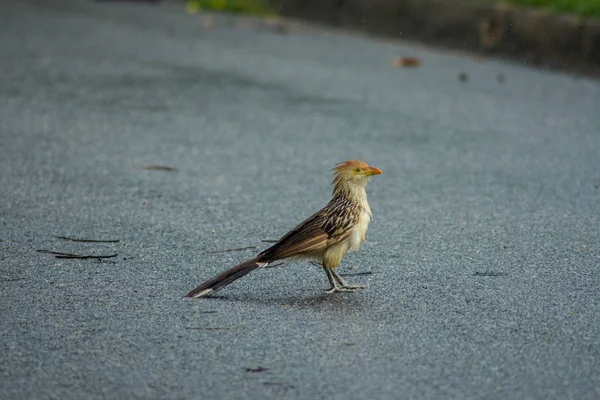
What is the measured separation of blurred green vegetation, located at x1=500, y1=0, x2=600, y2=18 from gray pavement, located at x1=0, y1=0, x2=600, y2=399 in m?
0.98

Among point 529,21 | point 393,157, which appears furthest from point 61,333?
point 529,21

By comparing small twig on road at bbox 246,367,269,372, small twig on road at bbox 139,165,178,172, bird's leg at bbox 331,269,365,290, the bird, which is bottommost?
small twig on road at bbox 139,165,178,172

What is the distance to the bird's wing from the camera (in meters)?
4.71

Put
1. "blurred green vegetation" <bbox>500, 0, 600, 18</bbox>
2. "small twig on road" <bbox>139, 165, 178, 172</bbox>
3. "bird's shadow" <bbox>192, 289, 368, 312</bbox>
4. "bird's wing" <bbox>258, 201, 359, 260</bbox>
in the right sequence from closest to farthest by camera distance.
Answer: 1. "bird's shadow" <bbox>192, 289, 368, 312</bbox>
2. "bird's wing" <bbox>258, 201, 359, 260</bbox>
3. "small twig on road" <bbox>139, 165, 178, 172</bbox>
4. "blurred green vegetation" <bbox>500, 0, 600, 18</bbox>

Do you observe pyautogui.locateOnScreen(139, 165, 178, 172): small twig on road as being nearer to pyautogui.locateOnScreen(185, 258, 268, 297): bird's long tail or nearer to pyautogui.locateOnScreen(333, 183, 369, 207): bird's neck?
pyautogui.locateOnScreen(333, 183, 369, 207): bird's neck

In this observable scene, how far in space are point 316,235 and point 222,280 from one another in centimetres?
52

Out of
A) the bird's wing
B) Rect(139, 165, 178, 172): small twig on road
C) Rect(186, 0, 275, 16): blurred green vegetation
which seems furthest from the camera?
Rect(186, 0, 275, 16): blurred green vegetation

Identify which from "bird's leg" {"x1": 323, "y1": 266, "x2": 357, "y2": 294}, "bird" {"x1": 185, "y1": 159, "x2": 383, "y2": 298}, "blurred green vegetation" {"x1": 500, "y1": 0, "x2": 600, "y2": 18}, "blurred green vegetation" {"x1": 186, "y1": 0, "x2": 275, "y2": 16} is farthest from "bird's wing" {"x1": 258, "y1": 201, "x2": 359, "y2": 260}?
"blurred green vegetation" {"x1": 186, "y1": 0, "x2": 275, "y2": 16}

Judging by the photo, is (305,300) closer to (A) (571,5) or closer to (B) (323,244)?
(B) (323,244)

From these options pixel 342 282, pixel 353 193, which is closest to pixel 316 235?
pixel 342 282

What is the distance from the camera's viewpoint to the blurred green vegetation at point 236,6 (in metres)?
15.6

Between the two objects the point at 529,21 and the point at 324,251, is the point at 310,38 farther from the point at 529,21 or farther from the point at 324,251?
the point at 324,251

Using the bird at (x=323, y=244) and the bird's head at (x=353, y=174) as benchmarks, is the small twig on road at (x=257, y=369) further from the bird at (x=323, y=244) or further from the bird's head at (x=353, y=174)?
the bird's head at (x=353, y=174)

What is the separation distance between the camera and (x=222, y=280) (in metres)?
4.64
